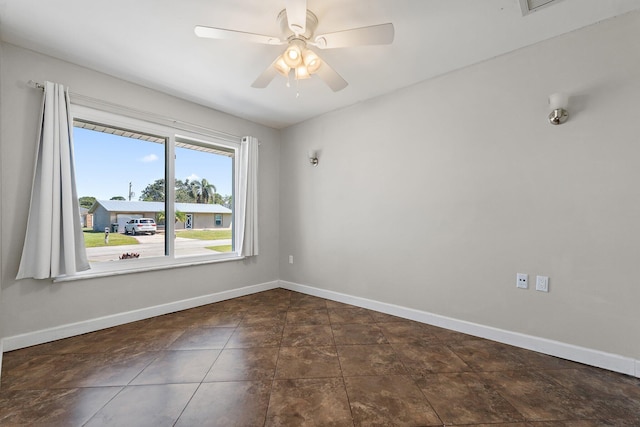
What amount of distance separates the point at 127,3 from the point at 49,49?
1071mm

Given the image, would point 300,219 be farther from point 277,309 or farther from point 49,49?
point 49,49

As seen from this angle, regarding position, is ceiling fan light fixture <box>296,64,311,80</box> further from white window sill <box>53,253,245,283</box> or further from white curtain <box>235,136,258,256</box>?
white window sill <box>53,253,245,283</box>

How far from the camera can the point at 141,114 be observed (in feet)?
9.08

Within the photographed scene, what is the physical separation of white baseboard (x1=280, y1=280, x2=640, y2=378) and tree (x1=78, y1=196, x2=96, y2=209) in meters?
2.92

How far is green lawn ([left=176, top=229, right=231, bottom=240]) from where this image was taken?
10.5 feet

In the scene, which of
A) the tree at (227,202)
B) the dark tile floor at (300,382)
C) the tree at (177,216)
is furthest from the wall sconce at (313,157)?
the dark tile floor at (300,382)

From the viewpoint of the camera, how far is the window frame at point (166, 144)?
99.2 inches


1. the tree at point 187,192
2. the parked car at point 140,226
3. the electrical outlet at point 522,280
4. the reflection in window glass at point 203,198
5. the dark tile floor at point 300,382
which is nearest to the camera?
the dark tile floor at point 300,382

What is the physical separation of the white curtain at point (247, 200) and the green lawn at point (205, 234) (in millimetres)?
171

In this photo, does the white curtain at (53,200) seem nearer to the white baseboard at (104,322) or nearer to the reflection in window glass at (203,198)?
the white baseboard at (104,322)

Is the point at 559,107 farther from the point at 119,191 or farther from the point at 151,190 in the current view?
the point at 119,191

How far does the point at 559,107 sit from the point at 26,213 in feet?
14.0

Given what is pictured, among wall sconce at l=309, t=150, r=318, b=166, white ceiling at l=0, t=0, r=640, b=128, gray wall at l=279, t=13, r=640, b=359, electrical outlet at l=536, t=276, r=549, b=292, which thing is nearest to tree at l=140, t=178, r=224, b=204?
white ceiling at l=0, t=0, r=640, b=128

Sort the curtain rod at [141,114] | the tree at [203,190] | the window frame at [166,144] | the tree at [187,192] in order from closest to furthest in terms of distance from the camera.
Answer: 1. the curtain rod at [141,114]
2. the window frame at [166,144]
3. the tree at [187,192]
4. the tree at [203,190]
